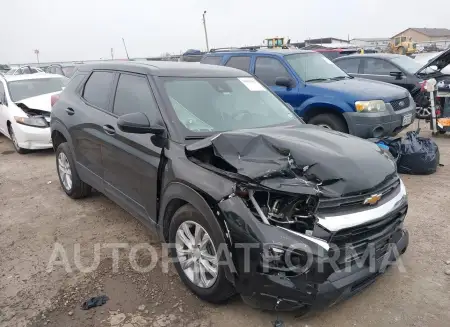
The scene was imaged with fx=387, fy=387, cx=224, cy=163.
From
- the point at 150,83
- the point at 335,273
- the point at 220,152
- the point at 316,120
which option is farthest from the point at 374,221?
the point at 316,120

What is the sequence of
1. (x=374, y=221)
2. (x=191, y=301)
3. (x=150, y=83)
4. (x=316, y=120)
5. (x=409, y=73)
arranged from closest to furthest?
(x=374, y=221)
(x=191, y=301)
(x=150, y=83)
(x=316, y=120)
(x=409, y=73)

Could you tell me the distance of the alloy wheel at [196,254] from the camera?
276 centimetres

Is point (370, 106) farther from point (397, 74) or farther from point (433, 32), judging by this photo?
point (433, 32)

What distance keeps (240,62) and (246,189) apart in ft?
18.8

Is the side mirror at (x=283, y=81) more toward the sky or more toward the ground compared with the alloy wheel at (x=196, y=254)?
more toward the sky

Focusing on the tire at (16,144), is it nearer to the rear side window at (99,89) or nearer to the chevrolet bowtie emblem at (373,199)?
the rear side window at (99,89)

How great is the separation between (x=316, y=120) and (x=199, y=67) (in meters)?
3.35

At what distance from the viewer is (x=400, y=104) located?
6.79m

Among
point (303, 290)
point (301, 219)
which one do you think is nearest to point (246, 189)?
point (301, 219)

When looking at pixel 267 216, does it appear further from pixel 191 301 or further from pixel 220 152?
pixel 191 301

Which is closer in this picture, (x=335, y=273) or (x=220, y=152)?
(x=335, y=273)

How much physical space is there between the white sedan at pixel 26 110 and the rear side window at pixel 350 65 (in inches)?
289

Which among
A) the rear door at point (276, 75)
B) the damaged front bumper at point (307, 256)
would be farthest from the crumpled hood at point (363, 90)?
the damaged front bumper at point (307, 256)

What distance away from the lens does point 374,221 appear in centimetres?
257
